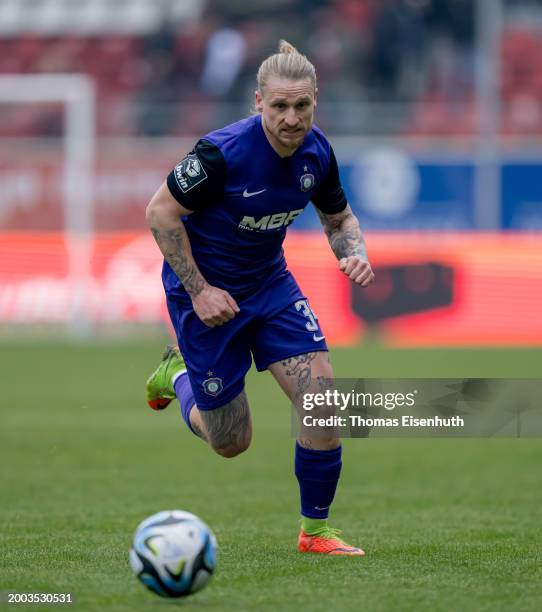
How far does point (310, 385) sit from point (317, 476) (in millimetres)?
417

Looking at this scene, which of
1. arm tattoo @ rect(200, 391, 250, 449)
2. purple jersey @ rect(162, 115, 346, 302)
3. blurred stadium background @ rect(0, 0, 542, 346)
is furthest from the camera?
blurred stadium background @ rect(0, 0, 542, 346)

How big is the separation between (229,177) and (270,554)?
5.35 ft

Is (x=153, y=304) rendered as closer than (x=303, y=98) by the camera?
No

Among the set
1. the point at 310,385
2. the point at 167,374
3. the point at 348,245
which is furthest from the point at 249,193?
the point at 167,374

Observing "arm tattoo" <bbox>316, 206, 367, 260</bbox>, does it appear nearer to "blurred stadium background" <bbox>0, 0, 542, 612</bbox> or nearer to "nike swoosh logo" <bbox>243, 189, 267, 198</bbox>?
"nike swoosh logo" <bbox>243, 189, 267, 198</bbox>

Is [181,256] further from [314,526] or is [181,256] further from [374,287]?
[374,287]

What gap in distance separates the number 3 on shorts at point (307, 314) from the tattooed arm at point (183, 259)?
0.38m

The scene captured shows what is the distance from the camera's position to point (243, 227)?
561cm

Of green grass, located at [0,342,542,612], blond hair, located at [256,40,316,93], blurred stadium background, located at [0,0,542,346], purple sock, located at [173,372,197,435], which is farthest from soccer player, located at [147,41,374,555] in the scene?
blurred stadium background, located at [0,0,542,346]

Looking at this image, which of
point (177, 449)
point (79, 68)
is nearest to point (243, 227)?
point (177, 449)

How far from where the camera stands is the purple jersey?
5406 millimetres

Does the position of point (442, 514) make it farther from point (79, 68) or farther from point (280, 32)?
point (79, 68)

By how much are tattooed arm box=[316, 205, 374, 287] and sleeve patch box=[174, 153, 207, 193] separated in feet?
2.39

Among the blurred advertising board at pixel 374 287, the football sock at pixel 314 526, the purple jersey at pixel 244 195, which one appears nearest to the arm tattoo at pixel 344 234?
the purple jersey at pixel 244 195
